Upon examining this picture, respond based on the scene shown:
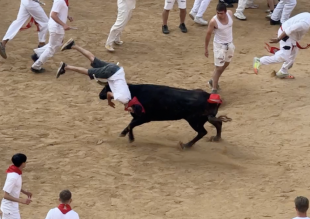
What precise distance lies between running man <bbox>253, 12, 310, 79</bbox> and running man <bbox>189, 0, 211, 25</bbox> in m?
3.40

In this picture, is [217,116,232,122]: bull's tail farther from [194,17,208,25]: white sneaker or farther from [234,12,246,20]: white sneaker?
[234,12,246,20]: white sneaker

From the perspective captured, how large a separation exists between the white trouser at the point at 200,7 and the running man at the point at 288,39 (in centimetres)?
339

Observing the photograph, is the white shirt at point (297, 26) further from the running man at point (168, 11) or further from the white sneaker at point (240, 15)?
the white sneaker at point (240, 15)

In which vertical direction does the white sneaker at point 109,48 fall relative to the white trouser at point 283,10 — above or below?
below

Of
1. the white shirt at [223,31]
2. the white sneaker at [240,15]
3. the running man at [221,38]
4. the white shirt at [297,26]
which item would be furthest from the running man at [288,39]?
the white sneaker at [240,15]

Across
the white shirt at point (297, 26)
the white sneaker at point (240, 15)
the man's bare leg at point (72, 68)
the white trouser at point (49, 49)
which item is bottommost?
the white sneaker at point (240, 15)

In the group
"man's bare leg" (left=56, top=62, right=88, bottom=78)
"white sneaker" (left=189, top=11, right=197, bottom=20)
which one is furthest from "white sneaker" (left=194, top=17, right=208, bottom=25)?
"man's bare leg" (left=56, top=62, right=88, bottom=78)

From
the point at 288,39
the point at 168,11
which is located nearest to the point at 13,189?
the point at 288,39

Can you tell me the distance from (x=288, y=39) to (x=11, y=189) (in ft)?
24.1

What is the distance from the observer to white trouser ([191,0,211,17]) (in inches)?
660

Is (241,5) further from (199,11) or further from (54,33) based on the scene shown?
(54,33)

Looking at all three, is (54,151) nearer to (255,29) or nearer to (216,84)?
(216,84)

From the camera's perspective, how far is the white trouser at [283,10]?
16703 millimetres

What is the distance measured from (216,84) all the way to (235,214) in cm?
428
